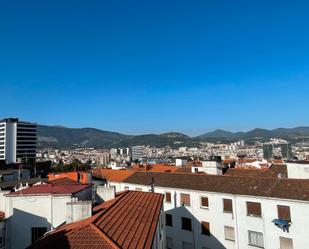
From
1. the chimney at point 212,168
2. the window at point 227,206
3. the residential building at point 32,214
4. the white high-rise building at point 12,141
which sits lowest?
the window at point 227,206

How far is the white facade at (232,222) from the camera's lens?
29.2 m

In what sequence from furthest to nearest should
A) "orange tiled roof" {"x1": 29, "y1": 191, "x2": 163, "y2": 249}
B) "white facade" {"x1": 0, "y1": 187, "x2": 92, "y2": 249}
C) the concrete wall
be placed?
the concrete wall < "white facade" {"x1": 0, "y1": 187, "x2": 92, "y2": 249} < "orange tiled roof" {"x1": 29, "y1": 191, "x2": 163, "y2": 249}

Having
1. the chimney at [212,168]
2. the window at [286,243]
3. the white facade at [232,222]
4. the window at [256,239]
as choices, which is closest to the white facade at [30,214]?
the white facade at [232,222]

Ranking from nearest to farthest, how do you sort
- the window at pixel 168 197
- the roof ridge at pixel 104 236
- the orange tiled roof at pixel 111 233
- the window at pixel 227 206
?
the roof ridge at pixel 104 236 → the orange tiled roof at pixel 111 233 → the window at pixel 227 206 → the window at pixel 168 197

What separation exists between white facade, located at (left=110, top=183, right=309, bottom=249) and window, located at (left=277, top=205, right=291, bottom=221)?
1.05ft

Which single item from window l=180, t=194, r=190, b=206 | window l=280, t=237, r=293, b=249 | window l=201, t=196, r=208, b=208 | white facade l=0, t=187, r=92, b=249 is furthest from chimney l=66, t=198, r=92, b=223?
window l=180, t=194, r=190, b=206

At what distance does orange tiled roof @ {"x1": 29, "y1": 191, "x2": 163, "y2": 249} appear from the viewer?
45.2ft

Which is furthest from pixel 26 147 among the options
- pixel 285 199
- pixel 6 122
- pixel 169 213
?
pixel 285 199

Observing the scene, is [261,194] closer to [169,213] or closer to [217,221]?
[217,221]

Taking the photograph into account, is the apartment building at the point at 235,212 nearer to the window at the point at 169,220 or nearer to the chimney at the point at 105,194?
the window at the point at 169,220

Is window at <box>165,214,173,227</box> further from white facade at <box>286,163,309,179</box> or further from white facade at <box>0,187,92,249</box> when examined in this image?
white facade at <box>0,187,92,249</box>

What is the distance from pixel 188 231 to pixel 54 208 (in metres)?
19.3

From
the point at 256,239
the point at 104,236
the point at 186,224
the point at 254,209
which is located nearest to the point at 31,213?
the point at 104,236

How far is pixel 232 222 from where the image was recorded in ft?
112
